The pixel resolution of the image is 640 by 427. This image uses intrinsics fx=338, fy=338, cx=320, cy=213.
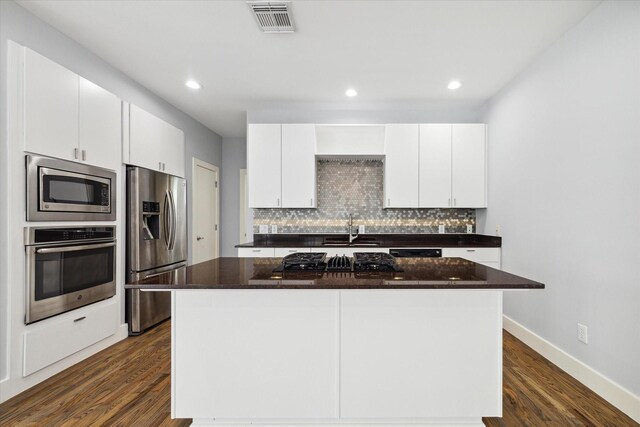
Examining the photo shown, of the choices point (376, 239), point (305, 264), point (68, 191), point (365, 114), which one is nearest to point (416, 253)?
point (376, 239)

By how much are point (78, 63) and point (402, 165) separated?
11.3ft

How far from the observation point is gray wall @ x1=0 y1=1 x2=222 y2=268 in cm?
228

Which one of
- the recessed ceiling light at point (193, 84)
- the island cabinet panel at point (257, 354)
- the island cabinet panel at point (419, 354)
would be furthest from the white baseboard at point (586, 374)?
the recessed ceiling light at point (193, 84)

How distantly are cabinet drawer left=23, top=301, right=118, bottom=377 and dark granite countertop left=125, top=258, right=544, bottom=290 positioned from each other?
137 cm

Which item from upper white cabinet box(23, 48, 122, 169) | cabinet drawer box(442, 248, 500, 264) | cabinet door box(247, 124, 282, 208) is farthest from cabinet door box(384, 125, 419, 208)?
upper white cabinet box(23, 48, 122, 169)

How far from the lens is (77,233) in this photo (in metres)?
2.72

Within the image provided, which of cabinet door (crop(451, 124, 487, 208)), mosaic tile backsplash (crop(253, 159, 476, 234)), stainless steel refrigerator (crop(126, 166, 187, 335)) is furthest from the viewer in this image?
mosaic tile backsplash (crop(253, 159, 476, 234))

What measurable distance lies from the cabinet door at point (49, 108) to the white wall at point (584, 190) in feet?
12.8

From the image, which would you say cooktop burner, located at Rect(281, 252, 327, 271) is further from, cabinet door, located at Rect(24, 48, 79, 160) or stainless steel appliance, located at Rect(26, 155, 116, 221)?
cabinet door, located at Rect(24, 48, 79, 160)

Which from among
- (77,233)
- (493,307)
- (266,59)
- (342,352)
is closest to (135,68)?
(266,59)

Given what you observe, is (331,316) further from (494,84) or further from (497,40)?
(494,84)

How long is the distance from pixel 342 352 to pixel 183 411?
92cm

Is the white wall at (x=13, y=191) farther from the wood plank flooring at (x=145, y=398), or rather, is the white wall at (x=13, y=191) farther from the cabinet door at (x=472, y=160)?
the cabinet door at (x=472, y=160)

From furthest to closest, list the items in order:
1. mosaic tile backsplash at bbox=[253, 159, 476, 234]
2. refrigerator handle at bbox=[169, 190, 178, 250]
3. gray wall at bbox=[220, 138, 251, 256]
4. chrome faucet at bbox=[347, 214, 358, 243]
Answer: gray wall at bbox=[220, 138, 251, 256] < mosaic tile backsplash at bbox=[253, 159, 476, 234] < chrome faucet at bbox=[347, 214, 358, 243] < refrigerator handle at bbox=[169, 190, 178, 250]
